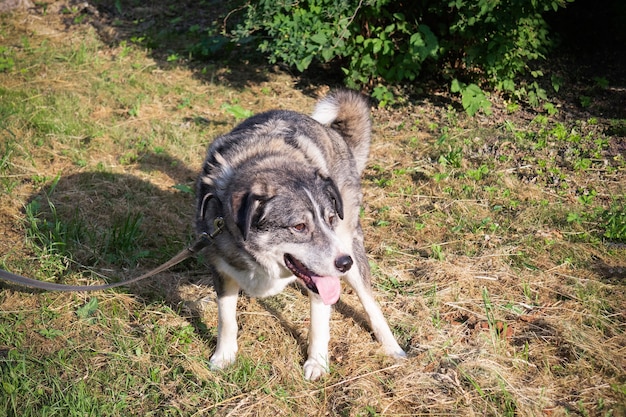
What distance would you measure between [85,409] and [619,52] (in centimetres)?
773

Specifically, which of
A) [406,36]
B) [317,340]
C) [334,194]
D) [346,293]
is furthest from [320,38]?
[317,340]

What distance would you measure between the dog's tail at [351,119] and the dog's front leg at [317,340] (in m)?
1.39

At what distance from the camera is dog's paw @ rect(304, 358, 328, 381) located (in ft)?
11.2

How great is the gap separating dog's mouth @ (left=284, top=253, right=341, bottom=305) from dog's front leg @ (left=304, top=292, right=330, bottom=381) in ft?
0.74

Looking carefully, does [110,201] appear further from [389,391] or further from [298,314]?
[389,391]

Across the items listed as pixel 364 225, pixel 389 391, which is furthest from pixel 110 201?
pixel 389 391

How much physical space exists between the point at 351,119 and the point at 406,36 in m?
2.82

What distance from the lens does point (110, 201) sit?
16.8 feet

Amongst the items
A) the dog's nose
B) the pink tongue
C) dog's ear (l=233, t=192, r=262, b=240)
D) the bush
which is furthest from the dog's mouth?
the bush

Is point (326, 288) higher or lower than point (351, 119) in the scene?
lower

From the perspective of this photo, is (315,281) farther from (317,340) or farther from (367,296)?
(367,296)

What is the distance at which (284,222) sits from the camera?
3107 millimetres

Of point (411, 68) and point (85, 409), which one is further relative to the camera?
point (411, 68)

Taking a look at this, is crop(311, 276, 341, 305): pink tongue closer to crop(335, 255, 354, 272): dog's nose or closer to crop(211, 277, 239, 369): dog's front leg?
crop(335, 255, 354, 272): dog's nose
